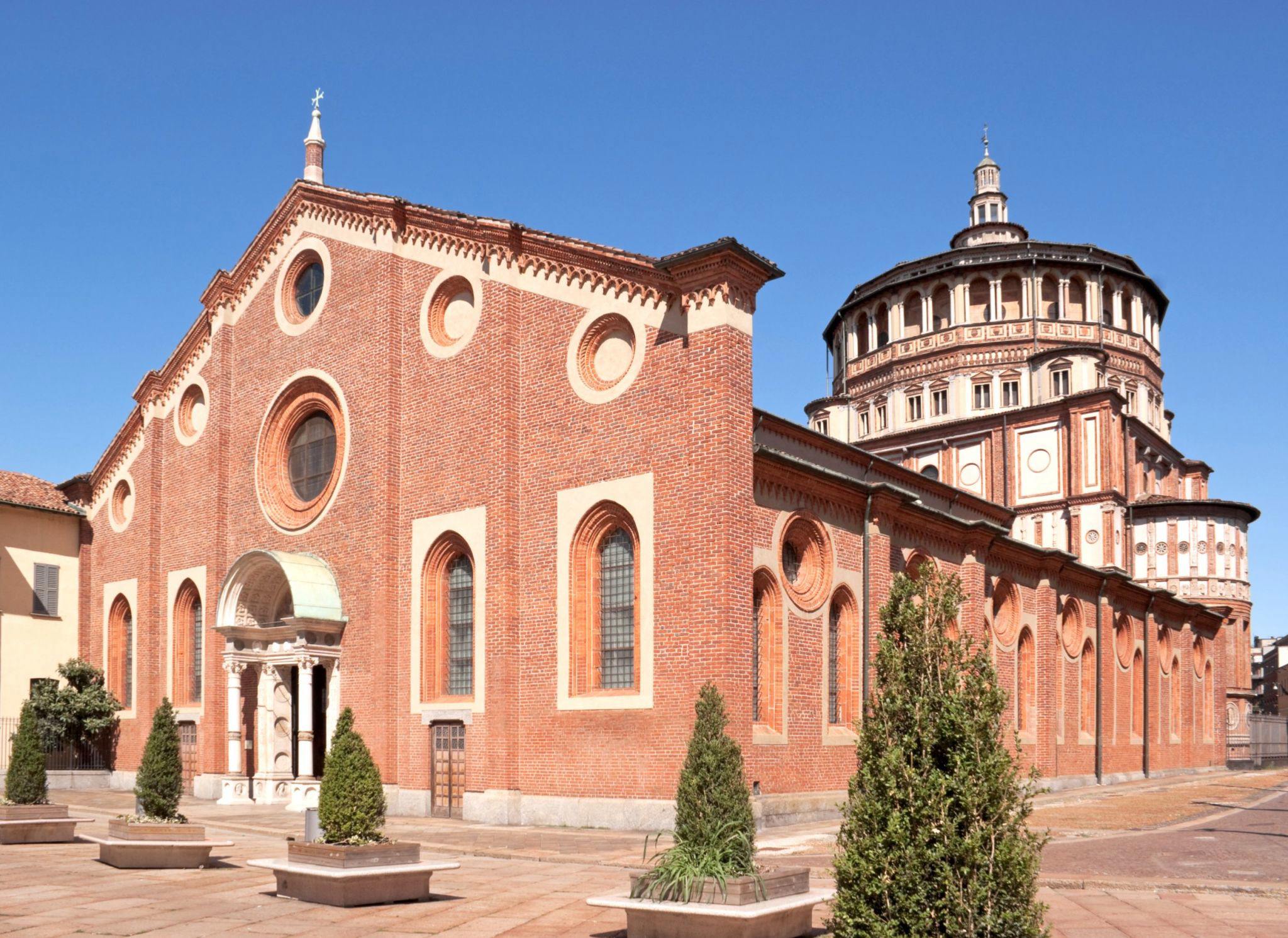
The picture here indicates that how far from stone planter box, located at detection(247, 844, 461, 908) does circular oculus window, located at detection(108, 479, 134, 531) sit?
2420cm

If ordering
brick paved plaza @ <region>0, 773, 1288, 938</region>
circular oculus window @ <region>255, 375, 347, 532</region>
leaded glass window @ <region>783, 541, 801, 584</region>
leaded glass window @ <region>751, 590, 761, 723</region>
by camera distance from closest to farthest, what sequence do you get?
brick paved plaza @ <region>0, 773, 1288, 938</region> → leaded glass window @ <region>751, 590, 761, 723</region> → leaded glass window @ <region>783, 541, 801, 584</region> → circular oculus window @ <region>255, 375, 347, 532</region>

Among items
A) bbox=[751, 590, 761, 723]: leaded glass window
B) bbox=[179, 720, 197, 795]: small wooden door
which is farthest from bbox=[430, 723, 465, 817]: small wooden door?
bbox=[179, 720, 197, 795]: small wooden door

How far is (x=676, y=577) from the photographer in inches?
811

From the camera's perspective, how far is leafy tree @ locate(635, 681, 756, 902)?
10.3 metres

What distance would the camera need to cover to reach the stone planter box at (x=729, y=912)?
973cm

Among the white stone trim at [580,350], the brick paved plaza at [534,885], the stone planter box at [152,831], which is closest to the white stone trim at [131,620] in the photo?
the brick paved plaza at [534,885]

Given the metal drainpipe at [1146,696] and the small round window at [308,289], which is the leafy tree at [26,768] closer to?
the small round window at [308,289]

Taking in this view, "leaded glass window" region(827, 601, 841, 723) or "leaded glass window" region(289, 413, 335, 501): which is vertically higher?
"leaded glass window" region(289, 413, 335, 501)

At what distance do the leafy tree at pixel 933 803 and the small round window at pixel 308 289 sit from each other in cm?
2299

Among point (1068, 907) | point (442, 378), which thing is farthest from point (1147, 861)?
point (442, 378)

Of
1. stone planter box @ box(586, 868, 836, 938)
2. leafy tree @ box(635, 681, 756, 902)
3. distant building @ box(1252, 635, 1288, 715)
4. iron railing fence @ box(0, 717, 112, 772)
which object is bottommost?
distant building @ box(1252, 635, 1288, 715)

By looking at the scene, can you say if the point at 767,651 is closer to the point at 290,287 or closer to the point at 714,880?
the point at 714,880

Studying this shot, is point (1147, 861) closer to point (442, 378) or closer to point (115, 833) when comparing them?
point (115, 833)

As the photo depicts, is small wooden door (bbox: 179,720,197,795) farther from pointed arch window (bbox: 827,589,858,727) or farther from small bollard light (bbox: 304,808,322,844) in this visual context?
small bollard light (bbox: 304,808,322,844)
